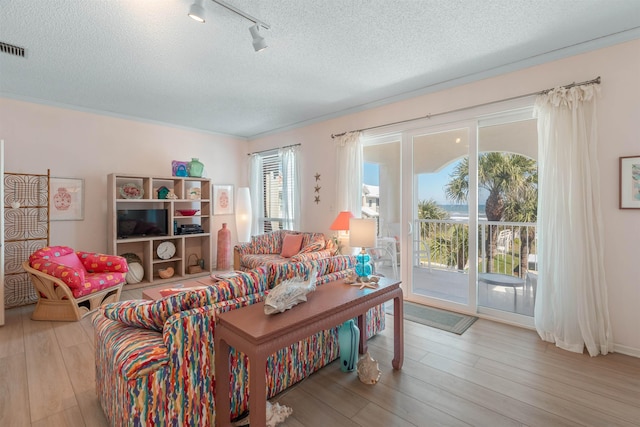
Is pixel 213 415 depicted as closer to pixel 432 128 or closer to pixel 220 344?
pixel 220 344

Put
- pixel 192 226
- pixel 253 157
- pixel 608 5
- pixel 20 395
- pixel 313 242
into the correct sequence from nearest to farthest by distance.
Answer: pixel 20 395
pixel 608 5
pixel 313 242
pixel 192 226
pixel 253 157

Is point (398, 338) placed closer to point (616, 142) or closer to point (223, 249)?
point (616, 142)

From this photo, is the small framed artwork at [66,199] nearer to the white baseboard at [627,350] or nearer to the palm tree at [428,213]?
the palm tree at [428,213]

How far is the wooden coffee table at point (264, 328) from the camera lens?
55.6 inches

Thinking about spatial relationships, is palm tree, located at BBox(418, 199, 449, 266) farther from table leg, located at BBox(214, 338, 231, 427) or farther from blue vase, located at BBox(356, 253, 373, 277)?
table leg, located at BBox(214, 338, 231, 427)

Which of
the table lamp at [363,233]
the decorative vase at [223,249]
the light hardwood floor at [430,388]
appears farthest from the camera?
the decorative vase at [223,249]

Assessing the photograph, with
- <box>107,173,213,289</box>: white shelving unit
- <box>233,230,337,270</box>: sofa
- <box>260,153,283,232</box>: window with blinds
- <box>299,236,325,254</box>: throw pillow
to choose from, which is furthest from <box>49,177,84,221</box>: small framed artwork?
<box>299,236,325,254</box>: throw pillow

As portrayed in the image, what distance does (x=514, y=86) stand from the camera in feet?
10.1

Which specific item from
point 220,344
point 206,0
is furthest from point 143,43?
point 220,344

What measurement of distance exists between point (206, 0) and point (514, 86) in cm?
305

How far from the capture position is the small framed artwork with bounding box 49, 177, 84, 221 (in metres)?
4.18

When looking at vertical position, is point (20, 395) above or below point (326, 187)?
below

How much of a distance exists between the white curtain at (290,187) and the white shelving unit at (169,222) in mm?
1447

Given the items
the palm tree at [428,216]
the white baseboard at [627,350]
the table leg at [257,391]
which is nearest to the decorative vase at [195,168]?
the palm tree at [428,216]
